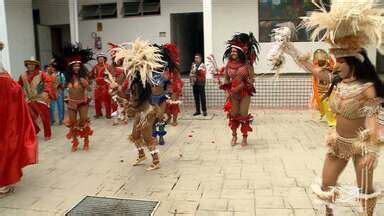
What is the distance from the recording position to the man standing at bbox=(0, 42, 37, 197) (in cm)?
539

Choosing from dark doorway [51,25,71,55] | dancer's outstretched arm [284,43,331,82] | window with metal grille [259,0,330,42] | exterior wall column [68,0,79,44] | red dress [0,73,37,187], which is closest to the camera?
dancer's outstretched arm [284,43,331,82]

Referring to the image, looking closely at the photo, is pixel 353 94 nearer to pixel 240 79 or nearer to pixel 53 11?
pixel 240 79

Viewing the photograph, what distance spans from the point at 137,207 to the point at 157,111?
2.05 metres

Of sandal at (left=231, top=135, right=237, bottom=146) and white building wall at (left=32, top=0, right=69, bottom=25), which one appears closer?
sandal at (left=231, top=135, right=237, bottom=146)

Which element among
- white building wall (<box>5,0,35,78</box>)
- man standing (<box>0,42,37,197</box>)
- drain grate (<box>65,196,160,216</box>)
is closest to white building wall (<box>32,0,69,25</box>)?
white building wall (<box>5,0,35,78</box>)

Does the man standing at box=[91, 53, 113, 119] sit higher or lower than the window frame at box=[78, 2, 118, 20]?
lower

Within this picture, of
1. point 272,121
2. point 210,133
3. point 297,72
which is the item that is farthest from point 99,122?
point 297,72

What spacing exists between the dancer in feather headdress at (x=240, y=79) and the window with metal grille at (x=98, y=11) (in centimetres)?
782

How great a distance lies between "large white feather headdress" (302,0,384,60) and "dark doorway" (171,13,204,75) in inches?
422

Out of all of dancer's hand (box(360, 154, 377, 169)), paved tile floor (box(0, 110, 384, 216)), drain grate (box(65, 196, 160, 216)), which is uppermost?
dancer's hand (box(360, 154, 377, 169))

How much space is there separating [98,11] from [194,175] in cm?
1010

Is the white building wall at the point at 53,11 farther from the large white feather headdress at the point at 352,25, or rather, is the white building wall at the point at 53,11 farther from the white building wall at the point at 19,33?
the large white feather headdress at the point at 352,25

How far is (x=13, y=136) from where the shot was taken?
5.47 metres

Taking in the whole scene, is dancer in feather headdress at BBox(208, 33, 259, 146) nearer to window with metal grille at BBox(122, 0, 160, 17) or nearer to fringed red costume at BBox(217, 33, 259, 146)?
fringed red costume at BBox(217, 33, 259, 146)
